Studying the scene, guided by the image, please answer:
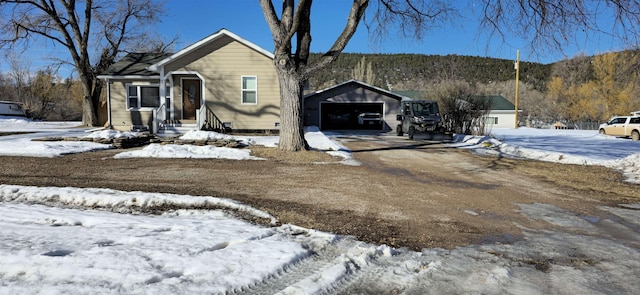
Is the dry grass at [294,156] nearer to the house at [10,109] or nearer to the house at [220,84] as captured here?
the house at [220,84]

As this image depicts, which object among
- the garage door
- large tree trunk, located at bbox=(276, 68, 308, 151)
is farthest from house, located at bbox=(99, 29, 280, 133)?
the garage door

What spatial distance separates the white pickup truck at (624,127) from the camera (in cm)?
2585

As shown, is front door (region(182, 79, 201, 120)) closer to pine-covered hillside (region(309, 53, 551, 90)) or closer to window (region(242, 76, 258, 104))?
window (region(242, 76, 258, 104))

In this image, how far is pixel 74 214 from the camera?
5.07 meters

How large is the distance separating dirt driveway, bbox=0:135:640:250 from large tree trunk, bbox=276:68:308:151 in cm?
92

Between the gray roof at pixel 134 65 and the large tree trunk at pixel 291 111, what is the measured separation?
36.4ft

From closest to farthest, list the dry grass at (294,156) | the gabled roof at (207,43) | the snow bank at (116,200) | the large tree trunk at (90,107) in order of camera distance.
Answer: the snow bank at (116,200) < the dry grass at (294,156) < the gabled roof at (207,43) < the large tree trunk at (90,107)

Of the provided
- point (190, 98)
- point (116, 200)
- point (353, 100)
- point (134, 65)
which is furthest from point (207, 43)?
point (116, 200)

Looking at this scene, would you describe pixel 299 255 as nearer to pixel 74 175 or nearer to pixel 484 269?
pixel 484 269

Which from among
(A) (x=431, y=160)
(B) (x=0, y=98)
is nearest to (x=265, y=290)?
(A) (x=431, y=160)

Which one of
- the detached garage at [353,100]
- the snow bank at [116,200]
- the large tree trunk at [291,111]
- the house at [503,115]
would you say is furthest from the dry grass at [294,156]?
the house at [503,115]

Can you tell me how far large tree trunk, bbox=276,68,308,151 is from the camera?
39.6 ft

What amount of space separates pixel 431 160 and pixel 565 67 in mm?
61439

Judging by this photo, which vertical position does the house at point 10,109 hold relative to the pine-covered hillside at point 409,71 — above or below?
below
